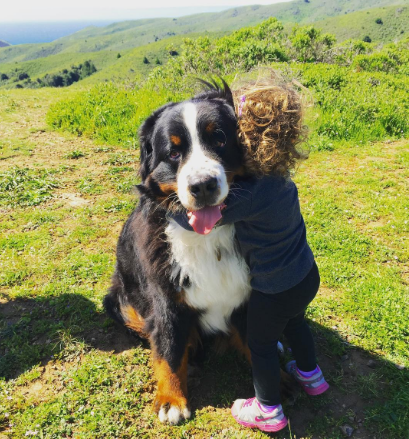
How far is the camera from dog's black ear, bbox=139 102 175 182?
2439 millimetres

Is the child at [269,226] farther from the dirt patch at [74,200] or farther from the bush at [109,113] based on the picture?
the bush at [109,113]

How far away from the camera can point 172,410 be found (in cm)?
245

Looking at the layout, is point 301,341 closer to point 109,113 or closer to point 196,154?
point 196,154

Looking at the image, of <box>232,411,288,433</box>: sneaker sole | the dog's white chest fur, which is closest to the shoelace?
<box>232,411,288,433</box>: sneaker sole

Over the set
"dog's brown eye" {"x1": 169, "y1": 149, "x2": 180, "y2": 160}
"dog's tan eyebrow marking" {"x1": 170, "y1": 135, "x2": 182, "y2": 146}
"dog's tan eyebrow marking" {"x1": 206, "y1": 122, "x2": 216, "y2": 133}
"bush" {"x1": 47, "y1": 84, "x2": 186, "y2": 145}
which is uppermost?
"dog's tan eyebrow marking" {"x1": 206, "y1": 122, "x2": 216, "y2": 133}

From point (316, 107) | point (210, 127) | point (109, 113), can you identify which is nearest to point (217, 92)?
point (210, 127)

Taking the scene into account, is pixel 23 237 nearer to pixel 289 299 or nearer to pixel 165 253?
pixel 165 253

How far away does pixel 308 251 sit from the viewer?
226 centimetres

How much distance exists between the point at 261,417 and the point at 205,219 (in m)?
1.41

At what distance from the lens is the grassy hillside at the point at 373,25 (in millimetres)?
103750

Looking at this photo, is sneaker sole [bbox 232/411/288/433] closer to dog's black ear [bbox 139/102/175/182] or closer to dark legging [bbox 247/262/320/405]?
dark legging [bbox 247/262/320/405]

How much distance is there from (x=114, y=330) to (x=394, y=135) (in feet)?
23.0

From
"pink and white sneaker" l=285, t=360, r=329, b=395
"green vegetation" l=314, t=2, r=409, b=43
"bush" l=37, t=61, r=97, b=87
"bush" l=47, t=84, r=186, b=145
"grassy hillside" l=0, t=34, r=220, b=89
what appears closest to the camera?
"pink and white sneaker" l=285, t=360, r=329, b=395

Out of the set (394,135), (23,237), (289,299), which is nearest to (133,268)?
(289,299)
